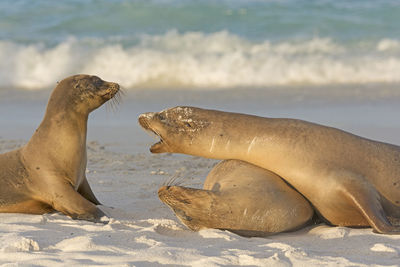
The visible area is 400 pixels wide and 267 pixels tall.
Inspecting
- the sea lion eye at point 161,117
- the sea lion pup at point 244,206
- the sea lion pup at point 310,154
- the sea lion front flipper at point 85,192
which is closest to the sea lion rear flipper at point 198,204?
the sea lion pup at point 244,206

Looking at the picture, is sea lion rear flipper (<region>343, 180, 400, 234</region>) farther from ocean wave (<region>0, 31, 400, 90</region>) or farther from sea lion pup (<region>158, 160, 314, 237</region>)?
ocean wave (<region>0, 31, 400, 90</region>)

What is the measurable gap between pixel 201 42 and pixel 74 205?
36.1ft

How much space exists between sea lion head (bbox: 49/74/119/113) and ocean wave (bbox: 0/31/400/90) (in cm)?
732

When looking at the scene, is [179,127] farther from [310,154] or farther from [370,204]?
[370,204]

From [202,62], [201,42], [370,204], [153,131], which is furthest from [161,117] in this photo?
[201,42]

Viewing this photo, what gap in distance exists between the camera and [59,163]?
201 inches

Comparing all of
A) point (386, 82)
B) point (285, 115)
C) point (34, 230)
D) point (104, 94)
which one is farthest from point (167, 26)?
point (34, 230)

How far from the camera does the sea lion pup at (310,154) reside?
14.3 ft

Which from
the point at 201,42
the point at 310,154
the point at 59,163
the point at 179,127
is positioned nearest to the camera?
the point at 310,154

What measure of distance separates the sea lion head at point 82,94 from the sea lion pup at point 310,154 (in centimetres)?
56

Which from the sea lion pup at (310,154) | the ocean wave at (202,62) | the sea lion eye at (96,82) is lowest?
the sea lion pup at (310,154)

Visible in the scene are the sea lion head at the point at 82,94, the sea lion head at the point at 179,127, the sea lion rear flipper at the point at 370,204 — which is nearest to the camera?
the sea lion rear flipper at the point at 370,204

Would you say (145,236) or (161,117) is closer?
(145,236)

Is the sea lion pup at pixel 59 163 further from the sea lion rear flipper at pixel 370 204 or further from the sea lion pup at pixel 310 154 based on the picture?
the sea lion rear flipper at pixel 370 204
